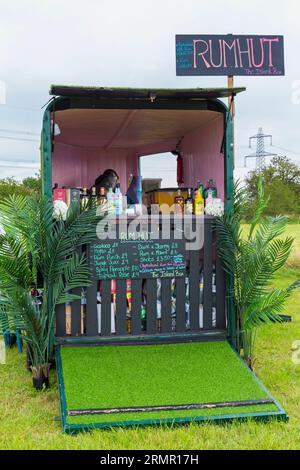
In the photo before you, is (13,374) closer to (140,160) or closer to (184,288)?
(184,288)

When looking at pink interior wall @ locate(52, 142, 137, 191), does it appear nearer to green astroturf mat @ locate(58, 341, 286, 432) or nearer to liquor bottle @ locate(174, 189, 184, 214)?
liquor bottle @ locate(174, 189, 184, 214)

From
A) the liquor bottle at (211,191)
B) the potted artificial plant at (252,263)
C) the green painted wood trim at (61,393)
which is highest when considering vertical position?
the liquor bottle at (211,191)

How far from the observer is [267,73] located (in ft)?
22.9

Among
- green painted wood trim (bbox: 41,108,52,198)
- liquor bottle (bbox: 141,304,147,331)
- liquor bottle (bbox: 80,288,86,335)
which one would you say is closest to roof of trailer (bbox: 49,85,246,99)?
green painted wood trim (bbox: 41,108,52,198)

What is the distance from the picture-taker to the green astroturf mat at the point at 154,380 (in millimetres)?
3725

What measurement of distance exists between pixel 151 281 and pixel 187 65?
3.19m

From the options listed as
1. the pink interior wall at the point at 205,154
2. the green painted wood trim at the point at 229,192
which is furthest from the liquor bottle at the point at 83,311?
the pink interior wall at the point at 205,154

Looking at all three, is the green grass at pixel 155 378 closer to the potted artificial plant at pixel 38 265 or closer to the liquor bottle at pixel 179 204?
the potted artificial plant at pixel 38 265

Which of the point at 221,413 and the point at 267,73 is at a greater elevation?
the point at 267,73

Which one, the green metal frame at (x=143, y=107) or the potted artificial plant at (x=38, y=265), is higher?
the green metal frame at (x=143, y=107)

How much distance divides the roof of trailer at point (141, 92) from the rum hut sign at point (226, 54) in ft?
6.90

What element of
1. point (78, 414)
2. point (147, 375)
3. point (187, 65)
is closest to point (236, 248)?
point (147, 375)

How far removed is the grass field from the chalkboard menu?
43.3 inches

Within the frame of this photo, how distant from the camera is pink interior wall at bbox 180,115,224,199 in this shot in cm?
549
